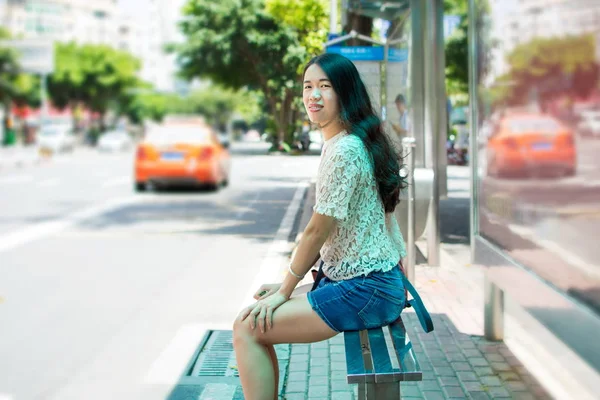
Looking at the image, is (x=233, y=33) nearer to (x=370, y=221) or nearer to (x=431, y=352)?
(x=431, y=352)

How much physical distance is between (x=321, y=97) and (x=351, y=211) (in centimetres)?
40

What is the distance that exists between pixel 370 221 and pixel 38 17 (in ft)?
242

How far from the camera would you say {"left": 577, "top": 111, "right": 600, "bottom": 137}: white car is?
274 centimetres

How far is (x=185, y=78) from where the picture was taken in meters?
5.75

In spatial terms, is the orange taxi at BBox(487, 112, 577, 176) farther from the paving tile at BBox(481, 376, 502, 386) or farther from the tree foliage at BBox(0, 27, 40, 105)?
the tree foliage at BBox(0, 27, 40, 105)

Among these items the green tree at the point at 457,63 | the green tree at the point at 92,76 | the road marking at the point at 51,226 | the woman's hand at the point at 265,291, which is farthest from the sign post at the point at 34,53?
the woman's hand at the point at 265,291

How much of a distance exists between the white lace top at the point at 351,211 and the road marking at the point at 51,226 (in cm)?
682

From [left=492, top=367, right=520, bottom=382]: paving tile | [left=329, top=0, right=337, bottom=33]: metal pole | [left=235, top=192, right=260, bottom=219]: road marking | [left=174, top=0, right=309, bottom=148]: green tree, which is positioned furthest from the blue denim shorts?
[left=235, top=192, right=260, bottom=219]: road marking

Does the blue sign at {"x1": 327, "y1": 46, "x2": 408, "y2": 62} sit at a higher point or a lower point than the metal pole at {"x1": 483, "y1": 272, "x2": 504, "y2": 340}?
higher

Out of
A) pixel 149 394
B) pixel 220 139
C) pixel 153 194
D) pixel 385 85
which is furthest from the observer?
pixel 153 194

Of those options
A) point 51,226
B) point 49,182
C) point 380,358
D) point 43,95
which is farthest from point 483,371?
point 43,95

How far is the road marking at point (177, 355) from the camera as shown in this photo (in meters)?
4.27

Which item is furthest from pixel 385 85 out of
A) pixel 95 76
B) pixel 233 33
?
pixel 95 76

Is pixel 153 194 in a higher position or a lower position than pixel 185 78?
lower
